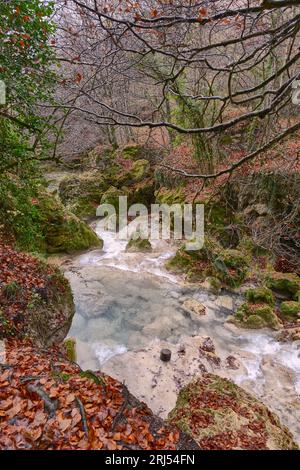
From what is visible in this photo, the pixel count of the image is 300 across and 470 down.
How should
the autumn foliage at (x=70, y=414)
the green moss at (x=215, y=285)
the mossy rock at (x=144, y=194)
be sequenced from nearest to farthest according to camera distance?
the autumn foliage at (x=70, y=414), the green moss at (x=215, y=285), the mossy rock at (x=144, y=194)

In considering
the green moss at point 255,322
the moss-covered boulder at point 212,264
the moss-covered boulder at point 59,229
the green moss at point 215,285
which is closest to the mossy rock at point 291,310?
the green moss at point 255,322

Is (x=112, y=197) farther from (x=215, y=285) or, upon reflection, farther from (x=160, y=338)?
(x=160, y=338)

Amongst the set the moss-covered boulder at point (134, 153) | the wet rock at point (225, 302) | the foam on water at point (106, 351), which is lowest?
the foam on water at point (106, 351)

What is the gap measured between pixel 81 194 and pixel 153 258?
21.4ft

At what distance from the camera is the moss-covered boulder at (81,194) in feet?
46.6

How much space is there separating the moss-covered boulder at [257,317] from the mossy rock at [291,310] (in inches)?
11.0

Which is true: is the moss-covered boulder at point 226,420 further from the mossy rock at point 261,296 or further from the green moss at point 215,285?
the green moss at point 215,285

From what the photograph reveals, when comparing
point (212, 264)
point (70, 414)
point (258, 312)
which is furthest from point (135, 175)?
point (70, 414)

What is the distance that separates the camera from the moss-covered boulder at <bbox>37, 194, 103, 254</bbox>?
9367mm

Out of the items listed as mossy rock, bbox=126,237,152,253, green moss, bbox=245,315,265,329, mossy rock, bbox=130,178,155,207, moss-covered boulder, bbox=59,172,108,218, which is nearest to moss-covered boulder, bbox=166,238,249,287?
mossy rock, bbox=126,237,152,253

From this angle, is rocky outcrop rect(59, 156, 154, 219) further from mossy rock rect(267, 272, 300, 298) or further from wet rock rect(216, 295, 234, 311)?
mossy rock rect(267, 272, 300, 298)

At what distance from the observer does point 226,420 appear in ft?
9.23

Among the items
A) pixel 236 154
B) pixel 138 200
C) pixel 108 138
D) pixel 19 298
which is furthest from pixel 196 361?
pixel 108 138
